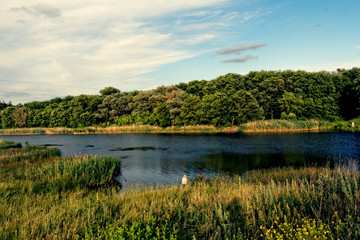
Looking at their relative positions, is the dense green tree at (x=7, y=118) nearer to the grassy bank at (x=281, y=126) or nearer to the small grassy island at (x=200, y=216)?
the grassy bank at (x=281, y=126)

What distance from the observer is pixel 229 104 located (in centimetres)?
6228

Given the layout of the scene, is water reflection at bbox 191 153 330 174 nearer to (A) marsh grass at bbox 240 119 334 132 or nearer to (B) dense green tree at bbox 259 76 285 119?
(A) marsh grass at bbox 240 119 334 132

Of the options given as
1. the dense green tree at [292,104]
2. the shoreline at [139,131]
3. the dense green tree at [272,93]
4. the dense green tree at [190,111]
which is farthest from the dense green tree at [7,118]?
the dense green tree at [292,104]

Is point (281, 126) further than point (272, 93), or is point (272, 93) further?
point (272, 93)

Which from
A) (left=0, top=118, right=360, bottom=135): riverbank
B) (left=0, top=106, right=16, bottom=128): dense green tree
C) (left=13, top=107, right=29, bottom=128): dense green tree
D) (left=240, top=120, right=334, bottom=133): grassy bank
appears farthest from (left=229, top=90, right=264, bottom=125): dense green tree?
(left=0, top=106, right=16, bottom=128): dense green tree

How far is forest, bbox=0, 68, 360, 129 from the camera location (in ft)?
205

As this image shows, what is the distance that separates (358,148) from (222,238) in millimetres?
32348

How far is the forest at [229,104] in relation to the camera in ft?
205

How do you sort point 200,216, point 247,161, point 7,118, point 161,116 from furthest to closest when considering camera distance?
point 7,118 < point 161,116 < point 247,161 < point 200,216

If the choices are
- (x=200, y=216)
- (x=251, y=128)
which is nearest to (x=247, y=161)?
(x=200, y=216)

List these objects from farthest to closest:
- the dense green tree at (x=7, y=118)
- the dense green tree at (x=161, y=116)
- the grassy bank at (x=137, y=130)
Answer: the dense green tree at (x=7, y=118), the dense green tree at (x=161, y=116), the grassy bank at (x=137, y=130)

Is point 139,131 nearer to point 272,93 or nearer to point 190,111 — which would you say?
point 190,111

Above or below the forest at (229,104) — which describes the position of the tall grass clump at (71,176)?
below

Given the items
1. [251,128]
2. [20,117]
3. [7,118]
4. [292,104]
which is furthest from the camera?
[7,118]
